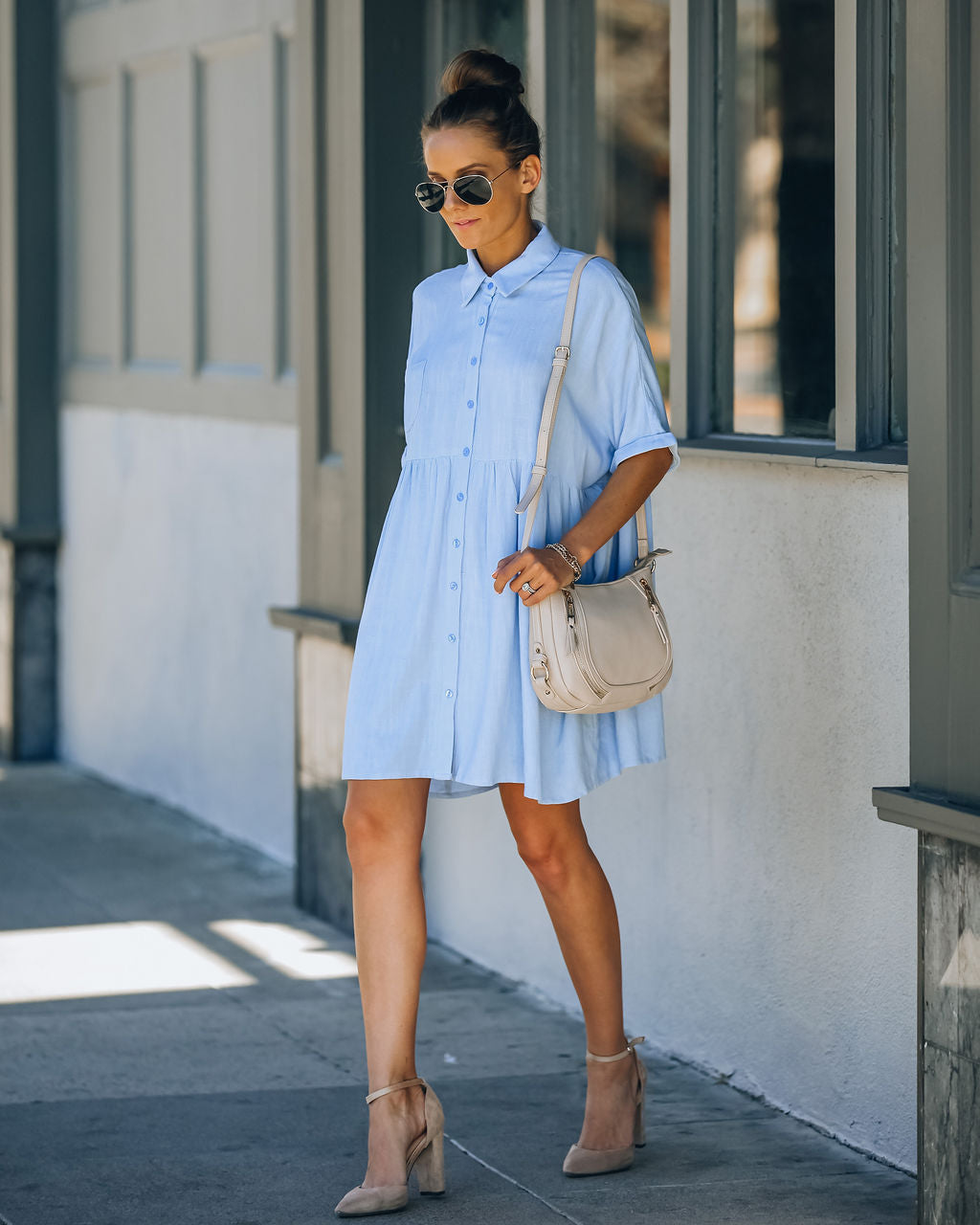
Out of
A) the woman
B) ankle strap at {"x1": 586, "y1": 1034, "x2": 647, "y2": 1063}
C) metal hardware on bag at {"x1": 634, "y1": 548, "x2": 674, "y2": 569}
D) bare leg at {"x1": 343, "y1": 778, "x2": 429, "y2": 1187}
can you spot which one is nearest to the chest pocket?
the woman

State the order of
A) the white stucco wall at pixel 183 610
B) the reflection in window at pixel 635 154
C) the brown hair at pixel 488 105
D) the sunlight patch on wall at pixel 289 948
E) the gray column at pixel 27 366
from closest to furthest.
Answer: the brown hair at pixel 488 105, the reflection in window at pixel 635 154, the sunlight patch on wall at pixel 289 948, the white stucco wall at pixel 183 610, the gray column at pixel 27 366

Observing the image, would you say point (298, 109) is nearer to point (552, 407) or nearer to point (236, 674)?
point (236, 674)

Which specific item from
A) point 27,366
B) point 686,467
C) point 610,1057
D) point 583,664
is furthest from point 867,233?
point 27,366

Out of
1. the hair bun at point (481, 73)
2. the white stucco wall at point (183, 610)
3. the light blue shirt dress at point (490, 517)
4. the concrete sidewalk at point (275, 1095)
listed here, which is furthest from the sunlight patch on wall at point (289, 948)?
the hair bun at point (481, 73)

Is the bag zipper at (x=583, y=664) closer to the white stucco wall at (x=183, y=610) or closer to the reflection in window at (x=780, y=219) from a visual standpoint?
the reflection in window at (x=780, y=219)

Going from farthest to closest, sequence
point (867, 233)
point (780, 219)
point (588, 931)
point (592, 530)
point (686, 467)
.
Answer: point (780, 219), point (686, 467), point (867, 233), point (588, 931), point (592, 530)

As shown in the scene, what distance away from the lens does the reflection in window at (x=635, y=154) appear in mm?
5453

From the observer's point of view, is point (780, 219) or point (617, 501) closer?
point (617, 501)

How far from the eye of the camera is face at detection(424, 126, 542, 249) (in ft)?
12.8

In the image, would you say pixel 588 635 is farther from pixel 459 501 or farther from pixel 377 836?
pixel 377 836

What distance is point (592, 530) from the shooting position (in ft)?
12.6

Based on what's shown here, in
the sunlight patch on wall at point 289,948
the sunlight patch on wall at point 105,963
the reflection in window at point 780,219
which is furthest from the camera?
the sunlight patch on wall at point 289,948

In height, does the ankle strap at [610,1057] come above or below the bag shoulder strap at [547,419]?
below

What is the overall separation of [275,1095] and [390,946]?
1.01 meters
